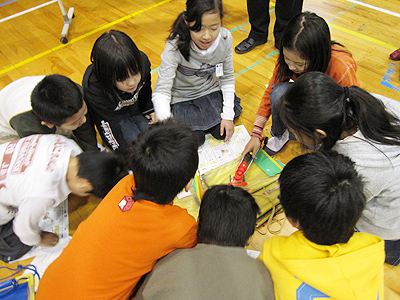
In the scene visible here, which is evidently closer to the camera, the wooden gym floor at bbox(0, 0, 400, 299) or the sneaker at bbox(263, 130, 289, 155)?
the sneaker at bbox(263, 130, 289, 155)

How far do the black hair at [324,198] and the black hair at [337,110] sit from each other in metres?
0.14

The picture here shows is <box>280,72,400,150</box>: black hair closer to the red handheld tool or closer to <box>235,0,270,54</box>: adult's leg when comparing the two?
the red handheld tool

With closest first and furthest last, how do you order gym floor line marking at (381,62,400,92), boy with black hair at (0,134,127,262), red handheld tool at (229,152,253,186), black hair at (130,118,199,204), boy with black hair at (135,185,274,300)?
boy with black hair at (135,185,274,300), black hair at (130,118,199,204), boy with black hair at (0,134,127,262), red handheld tool at (229,152,253,186), gym floor line marking at (381,62,400,92)

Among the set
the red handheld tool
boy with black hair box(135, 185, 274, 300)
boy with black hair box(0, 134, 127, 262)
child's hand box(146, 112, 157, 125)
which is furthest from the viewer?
child's hand box(146, 112, 157, 125)

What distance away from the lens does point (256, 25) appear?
6.28ft

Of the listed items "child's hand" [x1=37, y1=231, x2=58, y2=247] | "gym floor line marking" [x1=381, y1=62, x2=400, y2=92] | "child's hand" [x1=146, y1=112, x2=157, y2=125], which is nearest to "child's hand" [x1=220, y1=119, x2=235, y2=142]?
"child's hand" [x1=146, y1=112, x2=157, y2=125]

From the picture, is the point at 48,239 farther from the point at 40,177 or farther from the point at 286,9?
the point at 286,9

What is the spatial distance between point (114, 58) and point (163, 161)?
540 mm

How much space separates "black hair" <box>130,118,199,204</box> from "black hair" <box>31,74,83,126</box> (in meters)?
0.42

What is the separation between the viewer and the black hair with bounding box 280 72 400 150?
2.49 feet

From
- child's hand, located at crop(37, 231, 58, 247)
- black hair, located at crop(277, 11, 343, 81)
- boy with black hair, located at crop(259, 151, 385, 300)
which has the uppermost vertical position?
black hair, located at crop(277, 11, 343, 81)

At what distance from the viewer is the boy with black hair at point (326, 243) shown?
0.62 metres

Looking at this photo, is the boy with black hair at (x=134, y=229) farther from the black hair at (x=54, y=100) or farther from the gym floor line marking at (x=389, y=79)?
the gym floor line marking at (x=389, y=79)

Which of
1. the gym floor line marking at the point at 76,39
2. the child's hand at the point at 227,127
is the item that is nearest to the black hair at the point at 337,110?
the child's hand at the point at 227,127
